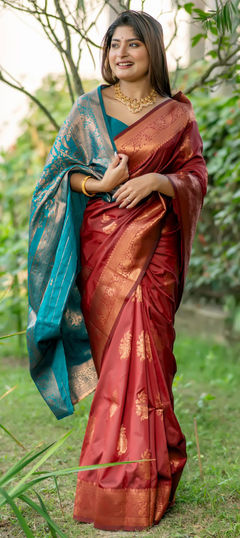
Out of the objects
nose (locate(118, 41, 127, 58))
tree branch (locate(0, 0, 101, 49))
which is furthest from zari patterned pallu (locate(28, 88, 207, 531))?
tree branch (locate(0, 0, 101, 49))

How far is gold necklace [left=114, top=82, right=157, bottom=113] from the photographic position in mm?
2564

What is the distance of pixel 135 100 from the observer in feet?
8.44

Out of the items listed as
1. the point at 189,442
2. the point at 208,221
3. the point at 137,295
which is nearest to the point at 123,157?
the point at 137,295

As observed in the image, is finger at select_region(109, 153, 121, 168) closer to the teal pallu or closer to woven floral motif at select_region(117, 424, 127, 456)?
the teal pallu

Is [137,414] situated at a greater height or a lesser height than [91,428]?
greater

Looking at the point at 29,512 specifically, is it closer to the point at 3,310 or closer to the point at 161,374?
the point at 161,374

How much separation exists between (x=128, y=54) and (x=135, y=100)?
0.59ft

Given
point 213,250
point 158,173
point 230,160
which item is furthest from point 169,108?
point 213,250

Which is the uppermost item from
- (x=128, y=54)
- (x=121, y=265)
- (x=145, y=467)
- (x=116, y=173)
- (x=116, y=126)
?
(x=128, y=54)

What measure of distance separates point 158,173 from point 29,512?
4.76 ft

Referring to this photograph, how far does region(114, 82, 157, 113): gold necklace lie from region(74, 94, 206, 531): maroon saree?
2.9 inches

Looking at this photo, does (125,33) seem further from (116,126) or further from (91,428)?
(91,428)

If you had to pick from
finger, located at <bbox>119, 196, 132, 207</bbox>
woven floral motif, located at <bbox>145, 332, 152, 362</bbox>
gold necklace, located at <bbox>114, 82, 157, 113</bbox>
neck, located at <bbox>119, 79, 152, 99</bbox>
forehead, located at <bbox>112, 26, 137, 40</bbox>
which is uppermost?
forehead, located at <bbox>112, 26, 137, 40</bbox>

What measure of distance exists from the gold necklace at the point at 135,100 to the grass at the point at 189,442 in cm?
159
